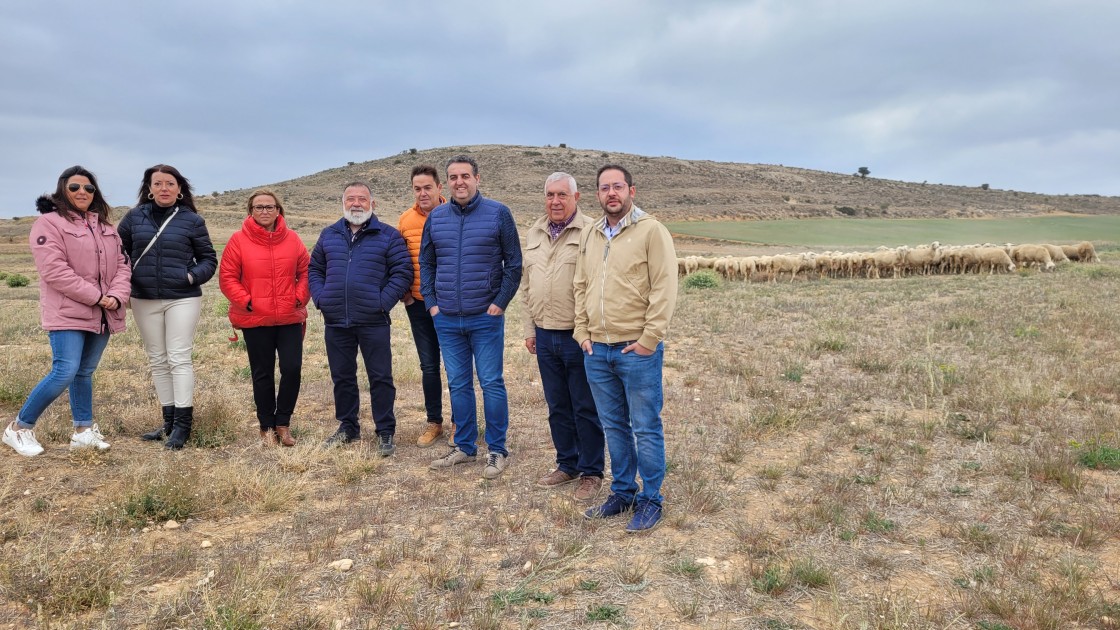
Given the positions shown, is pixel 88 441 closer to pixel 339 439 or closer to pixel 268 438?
pixel 268 438

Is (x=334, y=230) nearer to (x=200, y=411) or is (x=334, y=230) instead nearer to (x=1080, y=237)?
(x=200, y=411)

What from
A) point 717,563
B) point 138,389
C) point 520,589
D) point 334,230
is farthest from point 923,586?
point 138,389

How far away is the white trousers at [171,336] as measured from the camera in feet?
16.9

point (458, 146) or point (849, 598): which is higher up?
point (458, 146)

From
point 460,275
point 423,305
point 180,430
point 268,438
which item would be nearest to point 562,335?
point 460,275

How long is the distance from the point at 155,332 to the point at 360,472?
2013 millimetres

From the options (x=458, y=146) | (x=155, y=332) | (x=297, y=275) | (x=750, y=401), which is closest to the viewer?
(x=155, y=332)

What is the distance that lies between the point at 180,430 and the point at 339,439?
4.04ft

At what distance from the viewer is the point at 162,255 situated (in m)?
5.07

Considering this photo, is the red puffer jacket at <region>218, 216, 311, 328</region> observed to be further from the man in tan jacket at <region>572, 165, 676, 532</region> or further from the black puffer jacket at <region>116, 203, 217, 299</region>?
the man in tan jacket at <region>572, 165, 676, 532</region>

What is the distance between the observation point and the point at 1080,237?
138ft

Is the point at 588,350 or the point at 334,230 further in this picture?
the point at 334,230

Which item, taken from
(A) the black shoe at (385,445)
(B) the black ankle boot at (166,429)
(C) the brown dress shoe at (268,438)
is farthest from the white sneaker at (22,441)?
(A) the black shoe at (385,445)

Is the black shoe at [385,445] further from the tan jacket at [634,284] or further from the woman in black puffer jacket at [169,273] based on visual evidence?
the tan jacket at [634,284]
